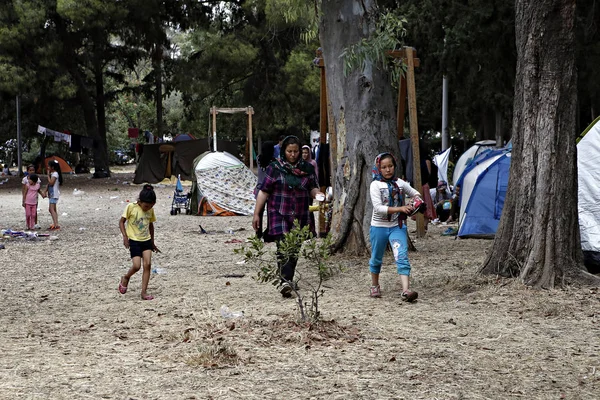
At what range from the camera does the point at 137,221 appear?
8.77 metres

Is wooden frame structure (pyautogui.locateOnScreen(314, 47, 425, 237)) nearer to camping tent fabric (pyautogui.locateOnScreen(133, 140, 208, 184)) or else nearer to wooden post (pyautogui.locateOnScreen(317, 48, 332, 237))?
wooden post (pyautogui.locateOnScreen(317, 48, 332, 237))

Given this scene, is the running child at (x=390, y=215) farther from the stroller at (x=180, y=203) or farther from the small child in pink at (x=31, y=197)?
the stroller at (x=180, y=203)

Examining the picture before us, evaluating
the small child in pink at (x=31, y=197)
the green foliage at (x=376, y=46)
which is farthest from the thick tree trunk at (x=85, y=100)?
the green foliage at (x=376, y=46)

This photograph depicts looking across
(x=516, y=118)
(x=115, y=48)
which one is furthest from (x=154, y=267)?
(x=115, y=48)

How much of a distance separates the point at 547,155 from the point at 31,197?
11.0 m

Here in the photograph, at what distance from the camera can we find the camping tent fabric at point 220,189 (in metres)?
20.2

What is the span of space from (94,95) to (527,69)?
114 ft

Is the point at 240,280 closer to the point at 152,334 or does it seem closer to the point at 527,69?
the point at 152,334

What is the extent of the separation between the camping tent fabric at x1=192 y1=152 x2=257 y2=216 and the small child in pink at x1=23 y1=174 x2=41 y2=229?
460 cm

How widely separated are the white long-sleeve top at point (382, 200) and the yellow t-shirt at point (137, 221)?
2365mm

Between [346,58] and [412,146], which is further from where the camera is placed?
[412,146]

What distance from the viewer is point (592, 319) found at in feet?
24.1

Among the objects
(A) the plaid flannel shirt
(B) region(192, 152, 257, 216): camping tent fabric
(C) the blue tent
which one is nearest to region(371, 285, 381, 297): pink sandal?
(A) the plaid flannel shirt

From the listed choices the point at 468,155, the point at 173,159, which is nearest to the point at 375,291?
the point at 468,155
